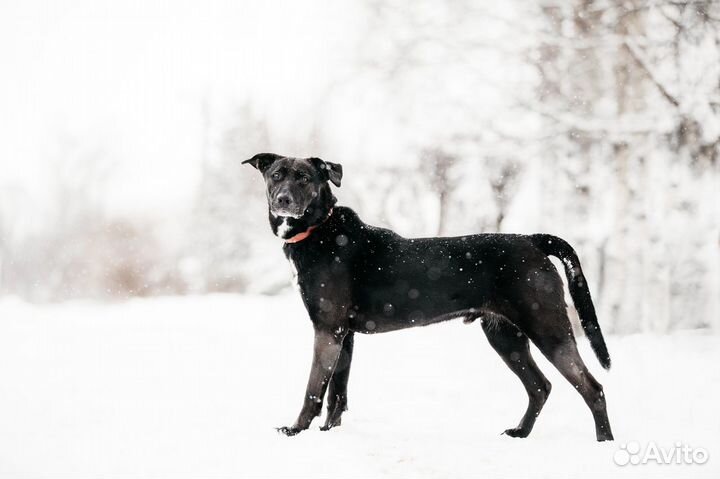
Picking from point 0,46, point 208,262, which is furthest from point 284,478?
point 0,46

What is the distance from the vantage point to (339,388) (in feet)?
14.9

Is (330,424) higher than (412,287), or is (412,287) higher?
(412,287)

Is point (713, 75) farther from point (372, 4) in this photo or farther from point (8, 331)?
point (8, 331)

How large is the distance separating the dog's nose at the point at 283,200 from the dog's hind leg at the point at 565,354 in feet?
6.33

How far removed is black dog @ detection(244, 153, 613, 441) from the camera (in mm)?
4047

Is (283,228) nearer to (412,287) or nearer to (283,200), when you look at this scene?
(283,200)

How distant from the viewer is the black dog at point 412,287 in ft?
13.3

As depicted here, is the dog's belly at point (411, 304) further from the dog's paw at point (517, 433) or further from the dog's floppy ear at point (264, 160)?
the dog's floppy ear at point (264, 160)

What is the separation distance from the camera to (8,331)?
11.4 metres

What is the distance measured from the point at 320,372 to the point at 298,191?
1.34m

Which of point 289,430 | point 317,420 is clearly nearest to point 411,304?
point 289,430

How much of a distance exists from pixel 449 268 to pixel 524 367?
1.06 m

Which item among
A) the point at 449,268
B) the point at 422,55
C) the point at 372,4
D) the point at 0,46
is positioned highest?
the point at 0,46

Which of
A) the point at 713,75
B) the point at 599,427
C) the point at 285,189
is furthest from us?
the point at 713,75
